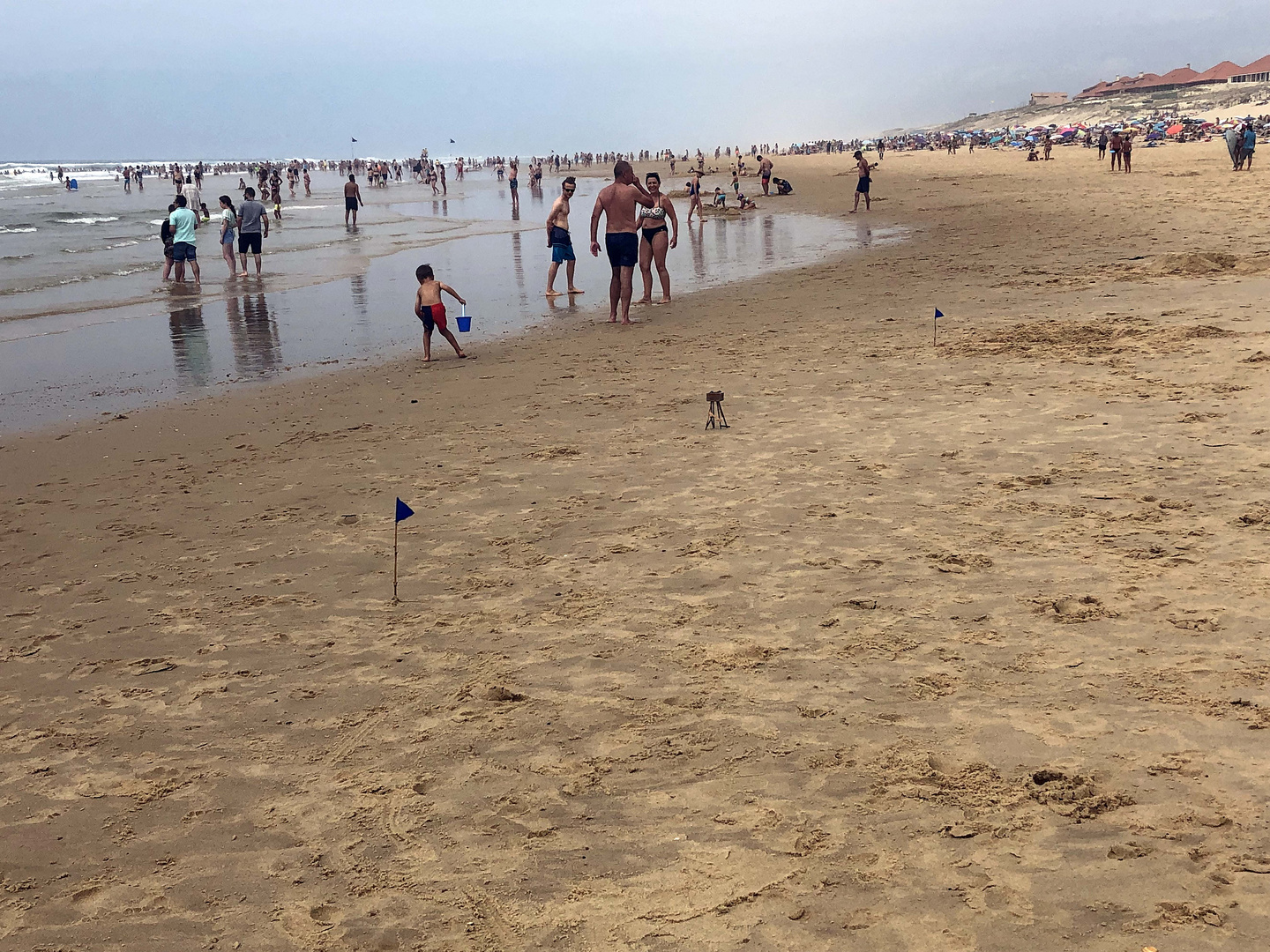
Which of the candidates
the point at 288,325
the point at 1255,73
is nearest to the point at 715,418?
the point at 288,325

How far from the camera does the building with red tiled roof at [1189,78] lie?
97.4m

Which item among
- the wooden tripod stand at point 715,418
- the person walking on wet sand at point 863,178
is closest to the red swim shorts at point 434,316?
the wooden tripod stand at point 715,418

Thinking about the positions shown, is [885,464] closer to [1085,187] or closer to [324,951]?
[324,951]

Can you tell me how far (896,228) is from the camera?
21938 millimetres

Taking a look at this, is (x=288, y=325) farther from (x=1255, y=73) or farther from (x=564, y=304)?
(x=1255, y=73)

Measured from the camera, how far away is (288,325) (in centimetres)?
1388

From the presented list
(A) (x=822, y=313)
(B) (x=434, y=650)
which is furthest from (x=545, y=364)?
(B) (x=434, y=650)

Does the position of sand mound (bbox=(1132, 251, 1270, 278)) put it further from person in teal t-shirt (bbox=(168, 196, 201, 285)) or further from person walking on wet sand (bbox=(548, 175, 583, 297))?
person in teal t-shirt (bbox=(168, 196, 201, 285))

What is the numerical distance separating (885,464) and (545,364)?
497 centimetres

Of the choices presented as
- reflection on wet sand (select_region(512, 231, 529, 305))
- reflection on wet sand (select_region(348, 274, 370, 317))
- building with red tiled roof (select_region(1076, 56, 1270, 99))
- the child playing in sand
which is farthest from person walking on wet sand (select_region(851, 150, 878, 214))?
building with red tiled roof (select_region(1076, 56, 1270, 99))

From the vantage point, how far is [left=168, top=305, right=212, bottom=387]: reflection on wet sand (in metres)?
10.9

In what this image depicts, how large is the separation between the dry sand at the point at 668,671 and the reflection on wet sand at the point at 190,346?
2.53 m

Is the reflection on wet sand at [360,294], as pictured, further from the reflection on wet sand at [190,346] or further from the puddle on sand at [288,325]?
the reflection on wet sand at [190,346]

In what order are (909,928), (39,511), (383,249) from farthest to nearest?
(383,249)
(39,511)
(909,928)
